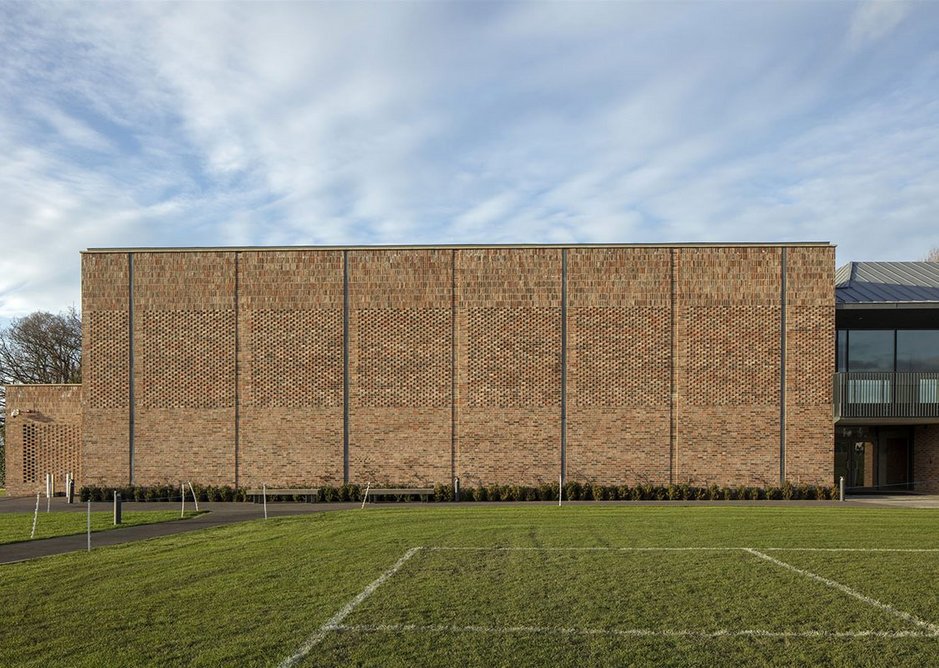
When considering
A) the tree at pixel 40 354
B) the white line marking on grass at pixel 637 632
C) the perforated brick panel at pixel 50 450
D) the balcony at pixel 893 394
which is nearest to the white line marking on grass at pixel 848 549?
the white line marking on grass at pixel 637 632

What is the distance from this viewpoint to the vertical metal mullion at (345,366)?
25031 millimetres

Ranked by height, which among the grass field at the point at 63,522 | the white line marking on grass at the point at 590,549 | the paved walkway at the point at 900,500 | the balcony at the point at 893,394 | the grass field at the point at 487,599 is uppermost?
the balcony at the point at 893,394

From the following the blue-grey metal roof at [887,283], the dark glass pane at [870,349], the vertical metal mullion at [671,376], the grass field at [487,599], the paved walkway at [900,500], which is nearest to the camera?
the grass field at [487,599]

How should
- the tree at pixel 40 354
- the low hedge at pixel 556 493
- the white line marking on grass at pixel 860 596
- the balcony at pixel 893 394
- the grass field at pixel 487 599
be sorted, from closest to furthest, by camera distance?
the grass field at pixel 487 599, the white line marking on grass at pixel 860 596, the low hedge at pixel 556 493, the balcony at pixel 893 394, the tree at pixel 40 354

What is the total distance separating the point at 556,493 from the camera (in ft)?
78.9

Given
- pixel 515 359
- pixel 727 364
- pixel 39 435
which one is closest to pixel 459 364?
pixel 515 359

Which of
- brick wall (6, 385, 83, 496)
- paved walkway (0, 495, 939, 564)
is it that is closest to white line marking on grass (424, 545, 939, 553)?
paved walkway (0, 495, 939, 564)

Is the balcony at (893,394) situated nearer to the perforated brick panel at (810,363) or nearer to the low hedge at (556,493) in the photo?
the perforated brick panel at (810,363)

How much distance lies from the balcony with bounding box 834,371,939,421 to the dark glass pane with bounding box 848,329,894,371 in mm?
1444

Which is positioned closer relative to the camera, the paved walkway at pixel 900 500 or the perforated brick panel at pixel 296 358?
the paved walkway at pixel 900 500

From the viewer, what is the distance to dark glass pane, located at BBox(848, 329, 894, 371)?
26.8 m

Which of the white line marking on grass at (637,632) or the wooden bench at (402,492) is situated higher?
the white line marking on grass at (637,632)

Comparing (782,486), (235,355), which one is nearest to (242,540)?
(235,355)

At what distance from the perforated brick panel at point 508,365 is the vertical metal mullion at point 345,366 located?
4117 mm
